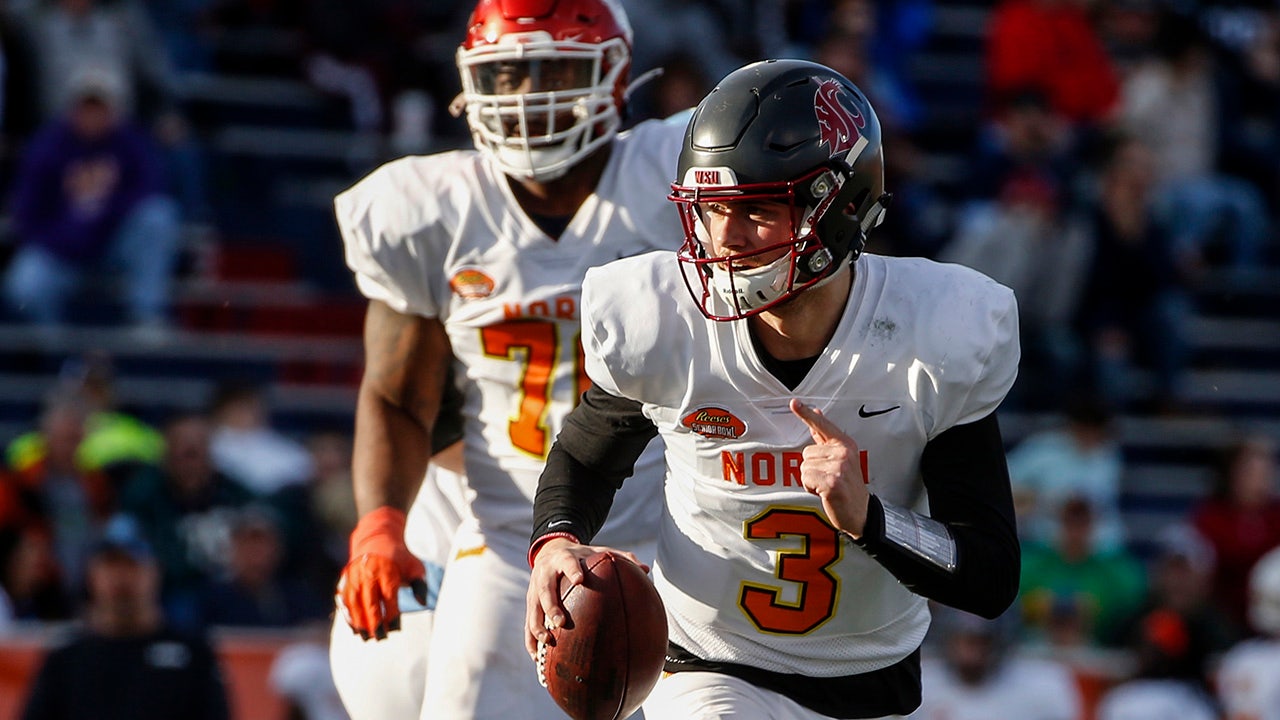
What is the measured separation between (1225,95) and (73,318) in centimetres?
640

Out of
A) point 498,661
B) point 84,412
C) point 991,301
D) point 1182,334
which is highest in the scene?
point 991,301

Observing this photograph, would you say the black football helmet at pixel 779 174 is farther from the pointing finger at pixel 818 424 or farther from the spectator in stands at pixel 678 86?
the spectator in stands at pixel 678 86

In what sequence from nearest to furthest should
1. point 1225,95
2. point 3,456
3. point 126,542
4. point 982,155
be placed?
point 126,542 → point 3,456 → point 982,155 → point 1225,95

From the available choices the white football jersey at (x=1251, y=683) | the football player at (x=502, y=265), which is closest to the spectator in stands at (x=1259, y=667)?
the white football jersey at (x=1251, y=683)

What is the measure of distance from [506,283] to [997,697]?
3911 millimetres

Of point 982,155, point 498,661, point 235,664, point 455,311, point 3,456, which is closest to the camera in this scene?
point 498,661

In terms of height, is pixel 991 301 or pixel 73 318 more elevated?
pixel 991 301

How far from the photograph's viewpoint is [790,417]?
3.34 meters

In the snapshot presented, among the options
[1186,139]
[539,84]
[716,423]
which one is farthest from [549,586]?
[1186,139]

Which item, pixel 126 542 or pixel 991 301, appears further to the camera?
pixel 126 542

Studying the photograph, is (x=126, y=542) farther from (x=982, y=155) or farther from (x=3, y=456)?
(x=982, y=155)

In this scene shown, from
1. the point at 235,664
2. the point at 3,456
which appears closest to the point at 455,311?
the point at 235,664

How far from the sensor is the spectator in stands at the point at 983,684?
24.2 feet

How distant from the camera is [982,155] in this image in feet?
33.9
